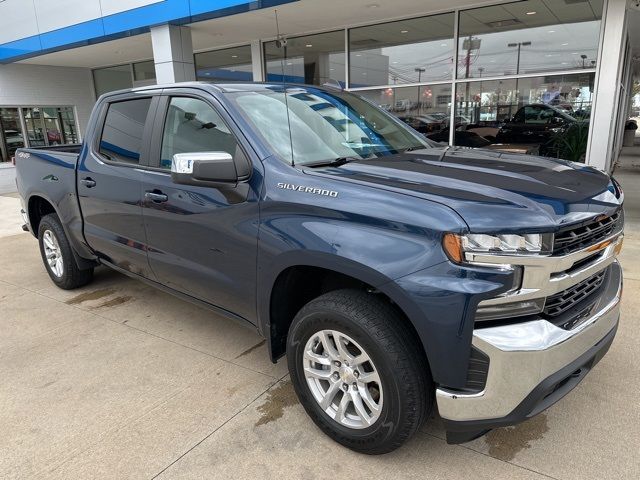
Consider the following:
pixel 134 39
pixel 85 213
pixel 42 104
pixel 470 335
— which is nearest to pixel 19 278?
pixel 85 213

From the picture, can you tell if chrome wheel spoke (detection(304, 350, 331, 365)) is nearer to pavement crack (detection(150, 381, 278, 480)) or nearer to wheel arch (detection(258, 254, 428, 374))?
wheel arch (detection(258, 254, 428, 374))

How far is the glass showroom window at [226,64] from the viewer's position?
43.1 feet

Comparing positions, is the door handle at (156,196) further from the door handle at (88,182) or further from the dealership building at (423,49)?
the dealership building at (423,49)

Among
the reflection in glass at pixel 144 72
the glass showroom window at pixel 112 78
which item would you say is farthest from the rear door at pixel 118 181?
the glass showroom window at pixel 112 78

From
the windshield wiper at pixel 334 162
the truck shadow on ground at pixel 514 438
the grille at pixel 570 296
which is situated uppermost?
the windshield wiper at pixel 334 162

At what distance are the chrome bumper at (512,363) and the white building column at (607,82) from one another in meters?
6.85

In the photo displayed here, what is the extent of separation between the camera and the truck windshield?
2.92 meters

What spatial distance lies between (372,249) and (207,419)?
1.49 meters

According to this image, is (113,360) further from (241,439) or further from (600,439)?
(600,439)

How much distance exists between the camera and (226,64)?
13922 millimetres

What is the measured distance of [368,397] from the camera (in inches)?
95.4

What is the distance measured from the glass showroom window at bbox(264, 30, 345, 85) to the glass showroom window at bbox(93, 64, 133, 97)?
6.92 meters

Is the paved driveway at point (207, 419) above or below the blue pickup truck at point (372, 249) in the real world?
below

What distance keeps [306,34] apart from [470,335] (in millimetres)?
11014
